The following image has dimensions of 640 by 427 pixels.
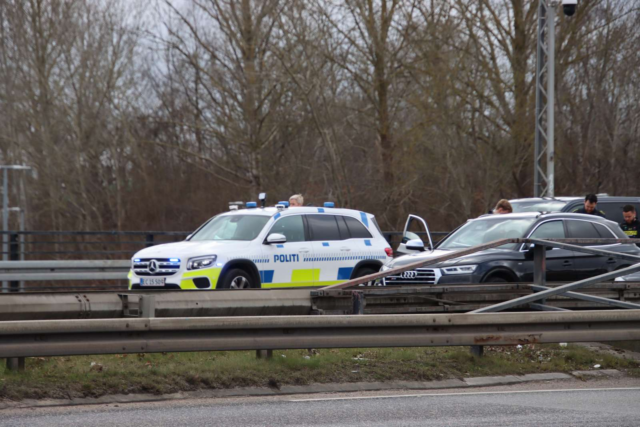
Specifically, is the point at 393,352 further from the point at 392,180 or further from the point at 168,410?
the point at 392,180

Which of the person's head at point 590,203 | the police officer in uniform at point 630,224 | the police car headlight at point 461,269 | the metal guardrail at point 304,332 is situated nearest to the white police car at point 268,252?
the police car headlight at point 461,269

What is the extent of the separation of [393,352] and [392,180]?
20916 mm

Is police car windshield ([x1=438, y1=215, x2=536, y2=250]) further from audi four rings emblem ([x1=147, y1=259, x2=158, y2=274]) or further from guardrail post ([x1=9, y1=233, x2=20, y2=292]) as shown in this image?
guardrail post ([x1=9, y1=233, x2=20, y2=292])

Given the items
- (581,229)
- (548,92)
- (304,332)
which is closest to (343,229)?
(581,229)

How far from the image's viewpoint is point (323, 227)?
48.8 feet

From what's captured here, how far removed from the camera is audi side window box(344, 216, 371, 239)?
15198mm

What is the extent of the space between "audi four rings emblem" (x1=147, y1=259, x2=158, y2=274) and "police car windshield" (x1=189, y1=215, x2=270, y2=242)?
3.90ft

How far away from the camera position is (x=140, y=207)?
36.3 metres

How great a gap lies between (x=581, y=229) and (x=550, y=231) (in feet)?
2.18

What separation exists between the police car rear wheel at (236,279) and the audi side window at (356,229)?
2478 mm

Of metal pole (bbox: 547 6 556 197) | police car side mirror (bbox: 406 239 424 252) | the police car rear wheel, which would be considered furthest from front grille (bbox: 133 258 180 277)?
metal pole (bbox: 547 6 556 197)

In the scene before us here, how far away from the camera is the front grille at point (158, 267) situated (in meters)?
12.9

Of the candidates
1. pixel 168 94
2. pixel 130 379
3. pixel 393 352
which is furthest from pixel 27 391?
pixel 168 94

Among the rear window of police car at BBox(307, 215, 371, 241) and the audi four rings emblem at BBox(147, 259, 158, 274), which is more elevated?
the rear window of police car at BBox(307, 215, 371, 241)
